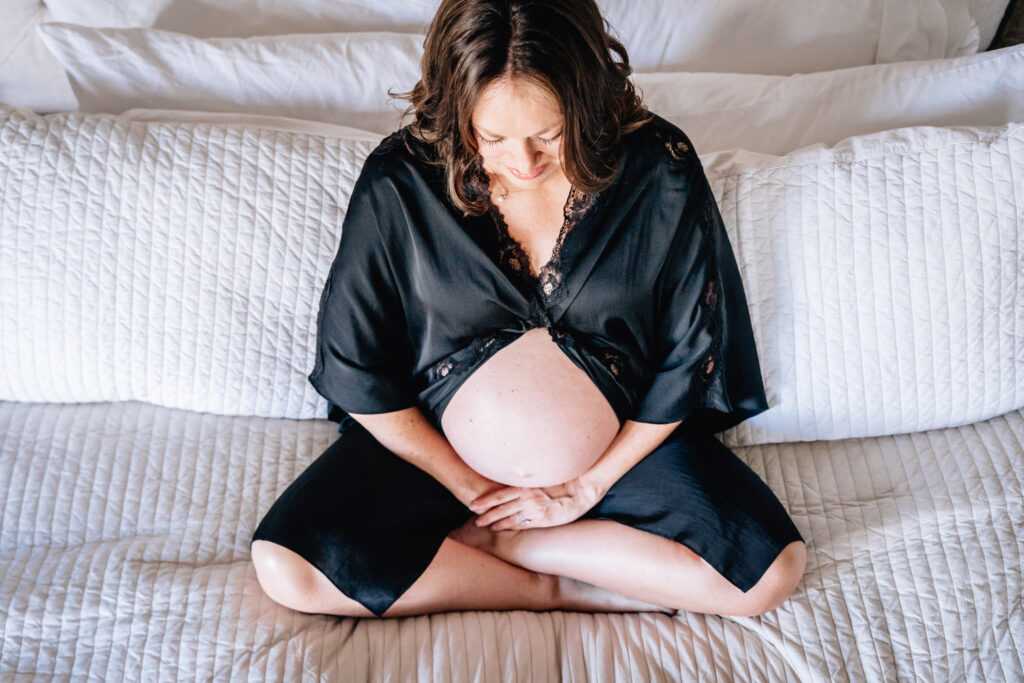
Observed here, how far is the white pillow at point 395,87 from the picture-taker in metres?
1.43

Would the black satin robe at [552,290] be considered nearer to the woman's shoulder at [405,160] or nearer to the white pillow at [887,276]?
the woman's shoulder at [405,160]

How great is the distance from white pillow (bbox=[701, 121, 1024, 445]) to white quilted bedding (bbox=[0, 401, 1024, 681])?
10cm

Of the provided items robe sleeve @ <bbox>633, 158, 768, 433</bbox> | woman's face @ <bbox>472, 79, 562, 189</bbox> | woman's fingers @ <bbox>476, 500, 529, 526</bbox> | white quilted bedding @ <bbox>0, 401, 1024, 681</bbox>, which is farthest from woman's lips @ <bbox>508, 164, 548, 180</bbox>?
white quilted bedding @ <bbox>0, 401, 1024, 681</bbox>

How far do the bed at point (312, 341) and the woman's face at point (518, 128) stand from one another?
0.47m

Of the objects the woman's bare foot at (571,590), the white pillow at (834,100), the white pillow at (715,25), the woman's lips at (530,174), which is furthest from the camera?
the white pillow at (715,25)

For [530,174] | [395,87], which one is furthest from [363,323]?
[395,87]

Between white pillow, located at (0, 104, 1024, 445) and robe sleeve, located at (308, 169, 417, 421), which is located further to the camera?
white pillow, located at (0, 104, 1024, 445)

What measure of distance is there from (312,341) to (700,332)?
66cm

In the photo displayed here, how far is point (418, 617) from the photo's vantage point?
1.12 metres

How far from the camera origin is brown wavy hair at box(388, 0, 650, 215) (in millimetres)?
858

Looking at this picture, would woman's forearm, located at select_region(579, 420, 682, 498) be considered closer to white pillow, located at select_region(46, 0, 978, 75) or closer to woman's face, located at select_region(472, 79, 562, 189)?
woman's face, located at select_region(472, 79, 562, 189)

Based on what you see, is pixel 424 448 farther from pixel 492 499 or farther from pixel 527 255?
pixel 527 255

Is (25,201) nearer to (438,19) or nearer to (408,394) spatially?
(408,394)

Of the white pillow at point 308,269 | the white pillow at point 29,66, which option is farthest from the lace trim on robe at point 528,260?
the white pillow at point 29,66
